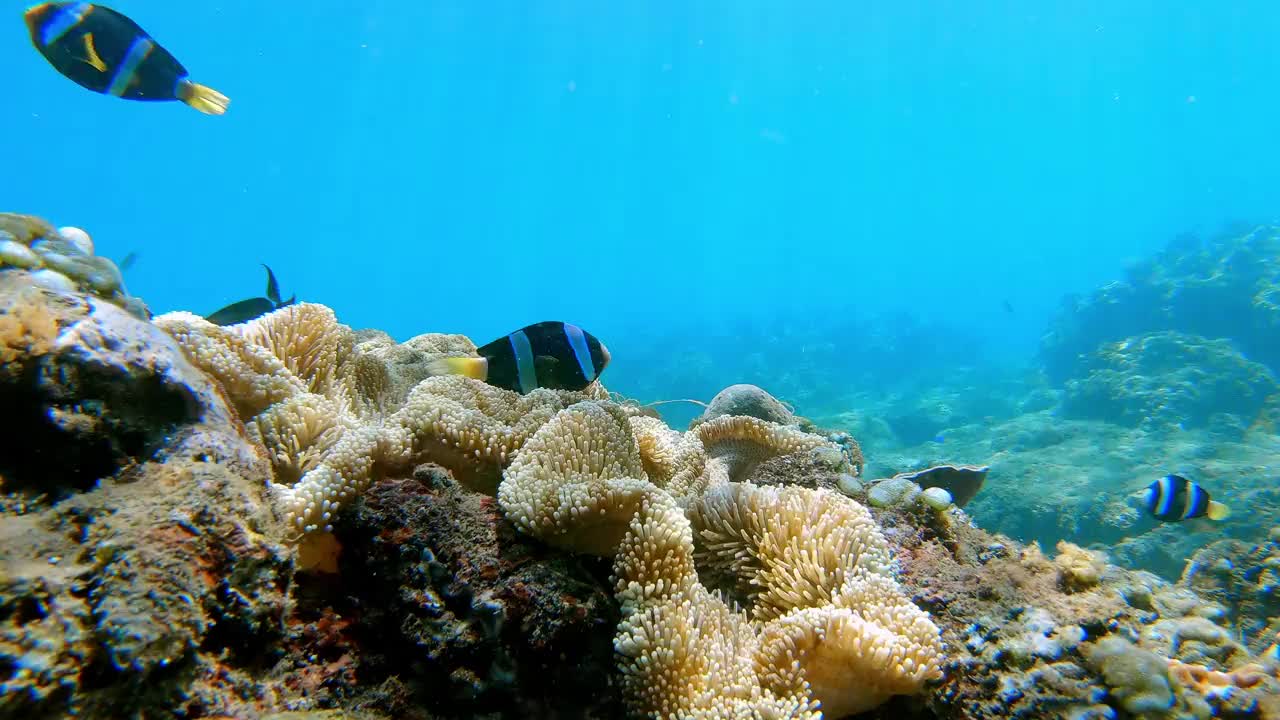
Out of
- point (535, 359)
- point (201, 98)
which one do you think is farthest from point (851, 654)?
point (201, 98)

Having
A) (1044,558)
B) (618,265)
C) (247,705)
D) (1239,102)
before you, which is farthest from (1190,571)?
(1239,102)

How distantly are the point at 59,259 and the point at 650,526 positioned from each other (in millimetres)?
2417

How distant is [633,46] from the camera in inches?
3344

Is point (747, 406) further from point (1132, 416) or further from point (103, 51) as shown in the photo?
point (1132, 416)

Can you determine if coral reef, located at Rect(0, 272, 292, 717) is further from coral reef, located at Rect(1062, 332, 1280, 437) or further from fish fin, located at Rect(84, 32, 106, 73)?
coral reef, located at Rect(1062, 332, 1280, 437)

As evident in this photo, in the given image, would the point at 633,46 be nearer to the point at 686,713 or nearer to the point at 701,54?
the point at 701,54

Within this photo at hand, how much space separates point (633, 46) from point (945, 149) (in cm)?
7507

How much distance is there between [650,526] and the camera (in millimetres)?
1978

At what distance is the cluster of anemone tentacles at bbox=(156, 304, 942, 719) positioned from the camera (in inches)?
69.7

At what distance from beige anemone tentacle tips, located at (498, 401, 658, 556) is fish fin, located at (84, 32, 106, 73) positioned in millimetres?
2819

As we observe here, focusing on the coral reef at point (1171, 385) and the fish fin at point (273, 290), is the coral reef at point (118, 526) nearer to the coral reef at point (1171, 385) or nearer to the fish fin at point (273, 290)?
the fish fin at point (273, 290)

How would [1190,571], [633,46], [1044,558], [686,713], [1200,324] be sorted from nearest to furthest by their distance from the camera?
[686,713], [1044,558], [1190,571], [1200,324], [633,46]

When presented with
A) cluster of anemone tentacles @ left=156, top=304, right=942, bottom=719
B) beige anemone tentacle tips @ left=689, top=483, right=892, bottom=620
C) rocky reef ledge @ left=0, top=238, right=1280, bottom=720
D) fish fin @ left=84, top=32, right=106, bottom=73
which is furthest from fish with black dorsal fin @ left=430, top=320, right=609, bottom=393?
fish fin @ left=84, top=32, right=106, bottom=73

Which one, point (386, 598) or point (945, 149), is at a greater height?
point (945, 149)
